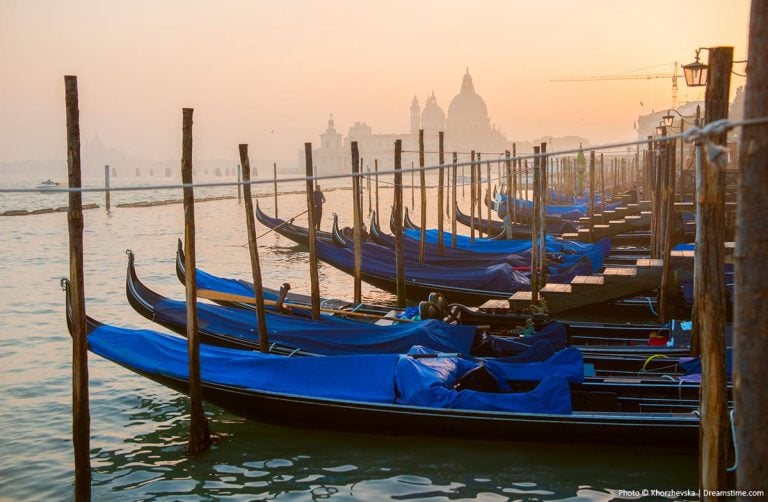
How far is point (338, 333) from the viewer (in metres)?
5.94

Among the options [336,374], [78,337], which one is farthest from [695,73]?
[78,337]

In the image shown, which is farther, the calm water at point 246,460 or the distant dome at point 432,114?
the distant dome at point 432,114

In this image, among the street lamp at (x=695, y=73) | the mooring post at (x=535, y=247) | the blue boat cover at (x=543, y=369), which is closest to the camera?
the blue boat cover at (x=543, y=369)

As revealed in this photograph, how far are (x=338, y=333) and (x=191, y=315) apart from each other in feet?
4.78

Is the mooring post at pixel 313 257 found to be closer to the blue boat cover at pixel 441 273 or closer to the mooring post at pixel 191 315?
the mooring post at pixel 191 315

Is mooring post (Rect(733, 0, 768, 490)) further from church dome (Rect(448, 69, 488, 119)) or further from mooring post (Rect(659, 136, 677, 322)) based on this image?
church dome (Rect(448, 69, 488, 119))

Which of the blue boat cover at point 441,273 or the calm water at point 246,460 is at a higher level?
the blue boat cover at point 441,273

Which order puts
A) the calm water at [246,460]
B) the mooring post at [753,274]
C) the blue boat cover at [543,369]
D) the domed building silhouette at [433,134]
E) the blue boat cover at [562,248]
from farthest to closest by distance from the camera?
1. the domed building silhouette at [433,134]
2. the blue boat cover at [562,248]
3. the blue boat cover at [543,369]
4. the calm water at [246,460]
5. the mooring post at [753,274]

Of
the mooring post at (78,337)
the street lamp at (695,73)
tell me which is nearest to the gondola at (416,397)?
the mooring post at (78,337)

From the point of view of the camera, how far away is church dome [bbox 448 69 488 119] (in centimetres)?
12131

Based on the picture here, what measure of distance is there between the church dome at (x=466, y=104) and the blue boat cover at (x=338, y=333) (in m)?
117

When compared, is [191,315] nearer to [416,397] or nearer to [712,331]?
[416,397]

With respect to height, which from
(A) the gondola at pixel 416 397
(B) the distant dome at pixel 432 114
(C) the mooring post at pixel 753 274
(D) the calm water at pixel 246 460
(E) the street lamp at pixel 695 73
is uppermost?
(B) the distant dome at pixel 432 114

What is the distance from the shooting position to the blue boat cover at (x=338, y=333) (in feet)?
18.8
